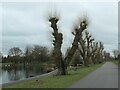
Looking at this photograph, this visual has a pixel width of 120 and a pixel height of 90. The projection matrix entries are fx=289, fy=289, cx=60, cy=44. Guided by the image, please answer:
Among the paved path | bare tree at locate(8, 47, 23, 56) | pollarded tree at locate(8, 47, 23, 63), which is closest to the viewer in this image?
the paved path

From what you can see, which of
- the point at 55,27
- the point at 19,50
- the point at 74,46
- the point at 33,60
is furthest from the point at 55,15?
the point at 19,50

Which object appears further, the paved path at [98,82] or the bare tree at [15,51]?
the bare tree at [15,51]

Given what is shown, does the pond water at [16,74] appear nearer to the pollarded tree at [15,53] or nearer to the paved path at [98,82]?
the paved path at [98,82]

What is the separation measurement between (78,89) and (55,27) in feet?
58.9

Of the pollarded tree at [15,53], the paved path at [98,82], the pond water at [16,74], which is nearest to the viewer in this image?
the paved path at [98,82]

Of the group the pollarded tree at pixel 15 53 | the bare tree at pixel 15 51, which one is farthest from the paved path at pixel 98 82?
the bare tree at pixel 15 51

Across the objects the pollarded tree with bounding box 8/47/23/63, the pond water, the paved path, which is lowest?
the pond water

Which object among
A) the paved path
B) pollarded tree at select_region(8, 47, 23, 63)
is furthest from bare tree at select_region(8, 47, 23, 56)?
the paved path

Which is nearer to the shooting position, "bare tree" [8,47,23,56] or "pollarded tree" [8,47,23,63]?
"pollarded tree" [8,47,23,63]

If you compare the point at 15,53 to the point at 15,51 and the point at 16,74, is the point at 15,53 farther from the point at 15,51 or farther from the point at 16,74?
the point at 16,74

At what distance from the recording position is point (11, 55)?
13025cm

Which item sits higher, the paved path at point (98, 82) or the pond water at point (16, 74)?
the paved path at point (98, 82)

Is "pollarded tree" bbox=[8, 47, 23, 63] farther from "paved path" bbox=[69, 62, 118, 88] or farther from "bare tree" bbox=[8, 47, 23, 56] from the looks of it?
"paved path" bbox=[69, 62, 118, 88]

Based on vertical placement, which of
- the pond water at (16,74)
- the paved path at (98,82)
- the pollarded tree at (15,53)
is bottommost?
the pond water at (16,74)
